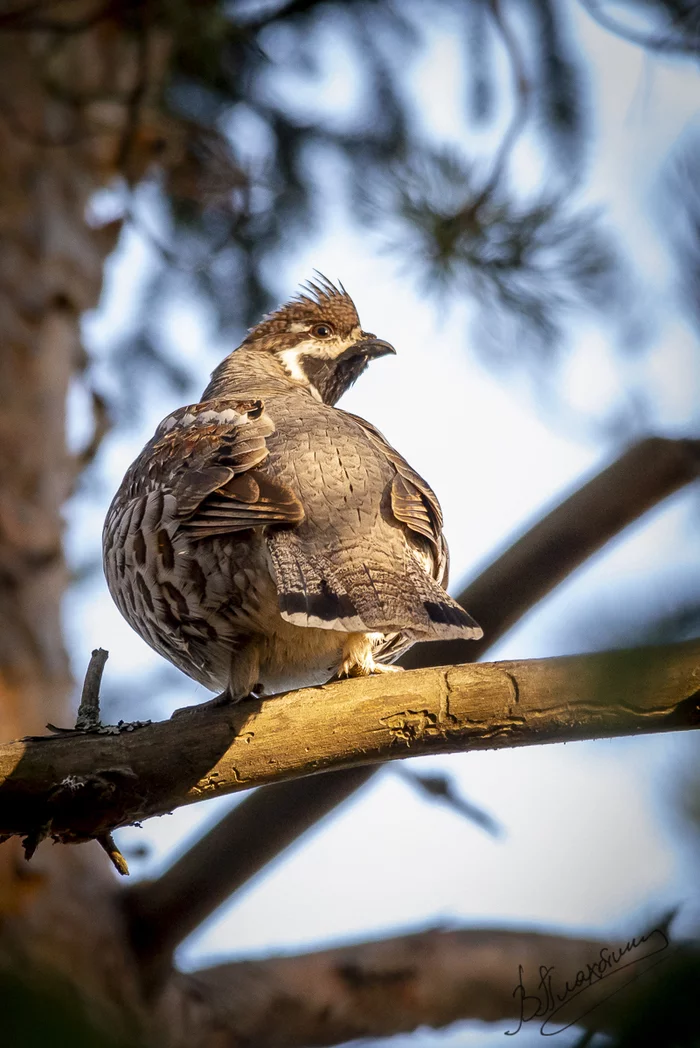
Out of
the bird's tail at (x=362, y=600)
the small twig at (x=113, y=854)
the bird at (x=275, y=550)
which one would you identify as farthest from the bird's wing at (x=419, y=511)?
the small twig at (x=113, y=854)

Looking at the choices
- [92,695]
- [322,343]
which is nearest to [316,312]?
[322,343]

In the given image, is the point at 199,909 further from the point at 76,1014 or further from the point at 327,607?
the point at 76,1014

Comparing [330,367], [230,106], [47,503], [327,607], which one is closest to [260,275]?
[230,106]

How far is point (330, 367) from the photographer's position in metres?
6.07

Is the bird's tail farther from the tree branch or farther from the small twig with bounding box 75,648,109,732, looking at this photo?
the small twig with bounding box 75,648,109,732

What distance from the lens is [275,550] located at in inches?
139

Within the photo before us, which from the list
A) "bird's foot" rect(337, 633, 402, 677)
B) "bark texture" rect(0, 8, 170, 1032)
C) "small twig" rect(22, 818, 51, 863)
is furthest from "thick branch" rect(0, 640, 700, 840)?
"bark texture" rect(0, 8, 170, 1032)

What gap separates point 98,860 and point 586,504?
309 cm

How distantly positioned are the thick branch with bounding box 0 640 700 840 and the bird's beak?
9.81ft

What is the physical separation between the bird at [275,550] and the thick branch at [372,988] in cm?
150

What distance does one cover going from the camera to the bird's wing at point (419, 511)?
12.6ft

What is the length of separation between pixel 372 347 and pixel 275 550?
2614 millimetres

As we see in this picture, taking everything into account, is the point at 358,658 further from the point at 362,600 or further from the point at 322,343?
the point at 322,343
